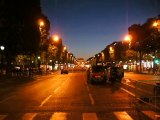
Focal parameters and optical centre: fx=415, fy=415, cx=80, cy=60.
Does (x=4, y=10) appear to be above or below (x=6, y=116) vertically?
above

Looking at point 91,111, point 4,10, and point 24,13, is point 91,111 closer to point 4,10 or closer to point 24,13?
point 4,10

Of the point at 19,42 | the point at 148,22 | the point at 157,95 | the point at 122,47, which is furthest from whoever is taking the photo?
the point at 122,47

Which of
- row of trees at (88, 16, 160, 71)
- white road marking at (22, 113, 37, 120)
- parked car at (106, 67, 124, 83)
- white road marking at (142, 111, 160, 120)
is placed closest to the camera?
white road marking at (142, 111, 160, 120)

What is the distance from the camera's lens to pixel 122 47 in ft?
506

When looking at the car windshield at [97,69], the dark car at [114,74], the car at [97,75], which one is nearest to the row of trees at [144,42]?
the dark car at [114,74]

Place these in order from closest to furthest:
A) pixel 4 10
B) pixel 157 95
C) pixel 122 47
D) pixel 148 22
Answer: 1. pixel 157 95
2. pixel 4 10
3. pixel 148 22
4. pixel 122 47

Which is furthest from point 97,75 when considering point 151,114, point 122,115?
point 151,114

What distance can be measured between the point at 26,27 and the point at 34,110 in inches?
2007

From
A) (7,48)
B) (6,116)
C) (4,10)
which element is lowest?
(6,116)

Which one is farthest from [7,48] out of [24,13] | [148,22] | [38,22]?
[148,22]

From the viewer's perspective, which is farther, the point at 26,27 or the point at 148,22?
the point at 148,22

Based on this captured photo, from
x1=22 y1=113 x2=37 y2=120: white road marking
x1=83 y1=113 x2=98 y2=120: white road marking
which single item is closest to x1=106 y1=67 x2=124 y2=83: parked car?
x1=83 y1=113 x2=98 y2=120: white road marking

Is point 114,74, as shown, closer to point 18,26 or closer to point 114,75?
point 114,75

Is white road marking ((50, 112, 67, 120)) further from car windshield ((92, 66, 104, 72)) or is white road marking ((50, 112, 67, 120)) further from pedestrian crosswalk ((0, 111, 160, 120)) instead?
car windshield ((92, 66, 104, 72))
